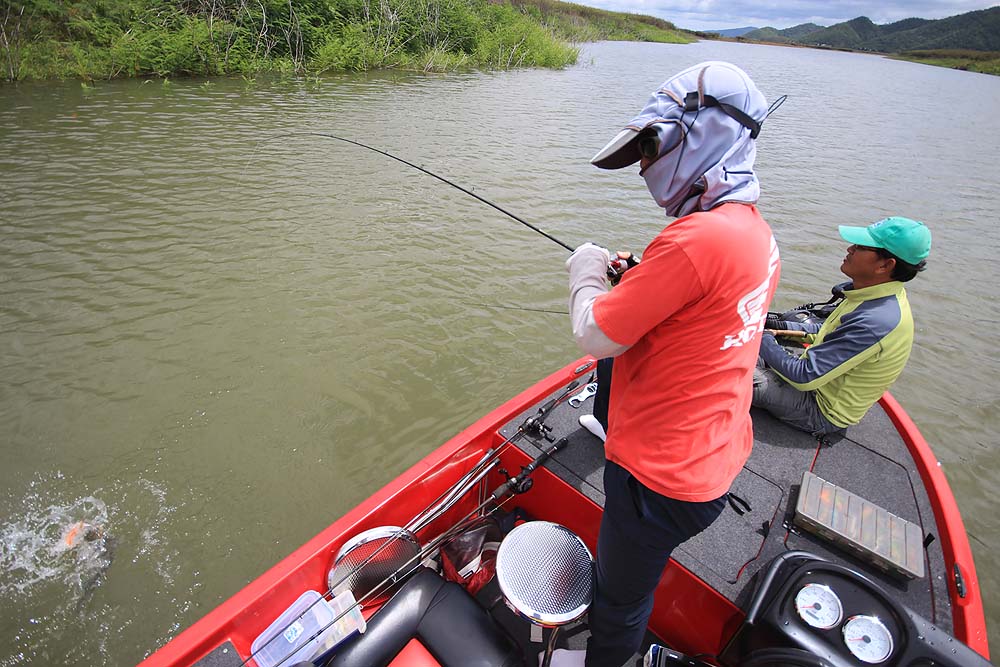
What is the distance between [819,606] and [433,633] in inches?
50.1

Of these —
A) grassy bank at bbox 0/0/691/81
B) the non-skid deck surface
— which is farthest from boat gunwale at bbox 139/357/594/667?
grassy bank at bbox 0/0/691/81

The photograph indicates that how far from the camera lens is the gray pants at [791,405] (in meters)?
2.67

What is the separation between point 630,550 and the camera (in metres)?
1.40

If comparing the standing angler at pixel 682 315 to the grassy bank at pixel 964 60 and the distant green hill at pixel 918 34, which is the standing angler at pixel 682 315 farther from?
the distant green hill at pixel 918 34

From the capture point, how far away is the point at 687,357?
3.85 ft

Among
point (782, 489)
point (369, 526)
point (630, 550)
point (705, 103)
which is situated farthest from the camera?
point (782, 489)

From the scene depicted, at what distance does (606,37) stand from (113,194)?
48.1 metres

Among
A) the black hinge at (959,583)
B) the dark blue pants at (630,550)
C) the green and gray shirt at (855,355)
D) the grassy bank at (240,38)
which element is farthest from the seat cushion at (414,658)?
the grassy bank at (240,38)

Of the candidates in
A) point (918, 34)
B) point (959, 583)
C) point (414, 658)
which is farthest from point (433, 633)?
point (918, 34)

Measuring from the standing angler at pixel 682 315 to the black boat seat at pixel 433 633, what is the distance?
59 cm

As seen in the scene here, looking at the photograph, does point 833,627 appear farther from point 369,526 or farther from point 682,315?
point 369,526

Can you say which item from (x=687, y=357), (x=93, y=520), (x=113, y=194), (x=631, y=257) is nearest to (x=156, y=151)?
(x=113, y=194)

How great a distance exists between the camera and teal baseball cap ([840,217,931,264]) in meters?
2.22

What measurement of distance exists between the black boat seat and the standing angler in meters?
0.59
